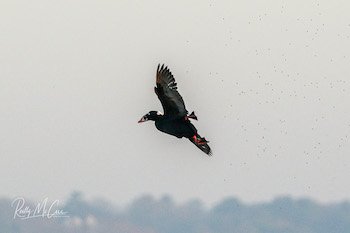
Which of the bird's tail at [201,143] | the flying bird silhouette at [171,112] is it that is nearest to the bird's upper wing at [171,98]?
the flying bird silhouette at [171,112]

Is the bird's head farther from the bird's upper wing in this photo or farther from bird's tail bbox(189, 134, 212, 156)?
bird's tail bbox(189, 134, 212, 156)

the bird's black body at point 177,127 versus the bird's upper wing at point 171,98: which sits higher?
the bird's upper wing at point 171,98

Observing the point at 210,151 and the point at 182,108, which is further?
the point at 210,151

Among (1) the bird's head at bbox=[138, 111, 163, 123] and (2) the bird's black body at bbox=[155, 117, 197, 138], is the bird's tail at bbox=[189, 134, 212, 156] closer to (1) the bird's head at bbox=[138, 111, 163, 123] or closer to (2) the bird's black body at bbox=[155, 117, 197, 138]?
(2) the bird's black body at bbox=[155, 117, 197, 138]

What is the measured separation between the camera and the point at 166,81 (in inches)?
1358

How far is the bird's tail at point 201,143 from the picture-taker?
3469 cm

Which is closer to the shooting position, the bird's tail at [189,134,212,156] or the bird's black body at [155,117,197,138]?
the bird's black body at [155,117,197,138]

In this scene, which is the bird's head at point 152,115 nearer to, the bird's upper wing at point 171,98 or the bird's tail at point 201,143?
the bird's upper wing at point 171,98

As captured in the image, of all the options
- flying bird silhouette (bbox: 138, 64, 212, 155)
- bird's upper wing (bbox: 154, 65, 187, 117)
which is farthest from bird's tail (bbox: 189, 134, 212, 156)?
bird's upper wing (bbox: 154, 65, 187, 117)

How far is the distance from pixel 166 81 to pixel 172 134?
128 centimetres

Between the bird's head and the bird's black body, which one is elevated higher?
the bird's head

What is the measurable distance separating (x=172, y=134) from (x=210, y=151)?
2238 millimetres

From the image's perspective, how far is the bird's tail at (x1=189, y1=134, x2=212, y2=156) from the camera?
114 feet

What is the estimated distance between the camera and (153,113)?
34.7 m
